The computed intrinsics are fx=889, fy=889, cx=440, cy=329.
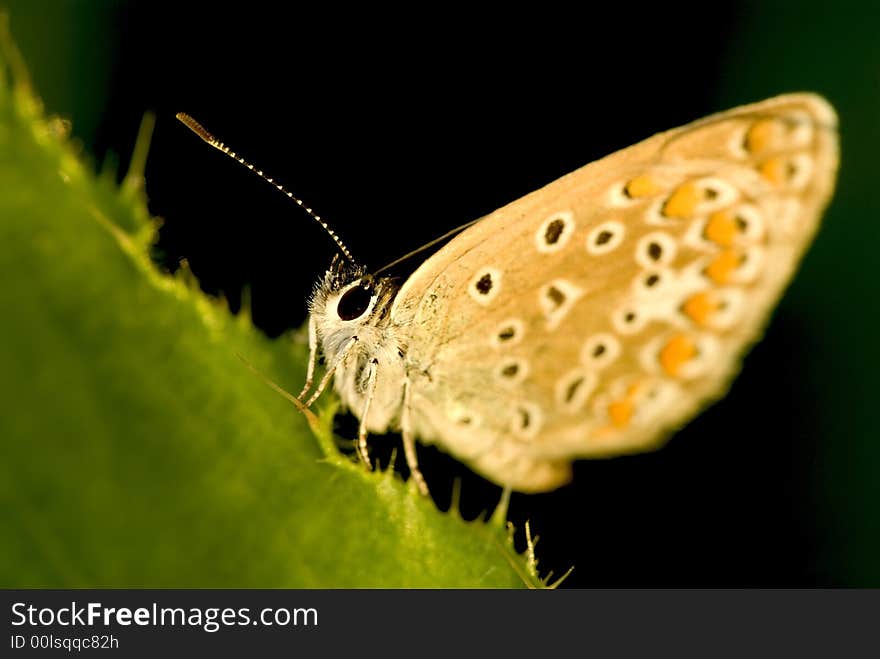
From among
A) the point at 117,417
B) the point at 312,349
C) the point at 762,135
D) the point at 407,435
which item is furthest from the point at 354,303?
the point at 117,417

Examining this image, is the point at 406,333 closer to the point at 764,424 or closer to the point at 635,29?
the point at 764,424

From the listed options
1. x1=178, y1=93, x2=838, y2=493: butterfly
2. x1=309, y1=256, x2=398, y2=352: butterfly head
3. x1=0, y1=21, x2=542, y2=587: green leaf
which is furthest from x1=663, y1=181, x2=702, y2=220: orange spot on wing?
x1=0, y1=21, x2=542, y2=587: green leaf

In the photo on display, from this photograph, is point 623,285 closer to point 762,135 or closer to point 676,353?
point 676,353

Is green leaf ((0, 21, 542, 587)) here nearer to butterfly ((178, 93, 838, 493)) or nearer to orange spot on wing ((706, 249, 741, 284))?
butterfly ((178, 93, 838, 493))

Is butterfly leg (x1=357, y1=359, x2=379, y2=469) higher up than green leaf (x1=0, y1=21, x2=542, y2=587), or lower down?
lower down

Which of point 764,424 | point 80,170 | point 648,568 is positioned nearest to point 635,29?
point 764,424

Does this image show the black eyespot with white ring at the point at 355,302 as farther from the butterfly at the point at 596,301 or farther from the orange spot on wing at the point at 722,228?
the orange spot on wing at the point at 722,228

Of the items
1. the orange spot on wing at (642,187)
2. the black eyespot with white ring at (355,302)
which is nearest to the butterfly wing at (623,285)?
the orange spot on wing at (642,187)
